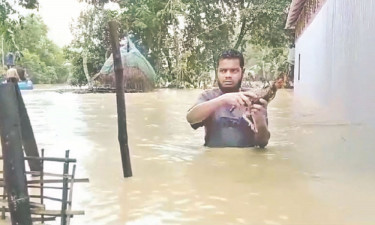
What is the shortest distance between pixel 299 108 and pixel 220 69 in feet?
25.1

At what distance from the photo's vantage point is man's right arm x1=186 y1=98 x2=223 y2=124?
8.10 m

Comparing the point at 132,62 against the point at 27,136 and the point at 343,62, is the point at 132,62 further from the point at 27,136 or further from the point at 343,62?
the point at 27,136

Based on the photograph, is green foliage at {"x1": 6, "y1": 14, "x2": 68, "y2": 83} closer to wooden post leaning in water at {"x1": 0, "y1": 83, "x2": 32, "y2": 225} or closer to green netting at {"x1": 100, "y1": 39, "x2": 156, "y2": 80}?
green netting at {"x1": 100, "y1": 39, "x2": 156, "y2": 80}

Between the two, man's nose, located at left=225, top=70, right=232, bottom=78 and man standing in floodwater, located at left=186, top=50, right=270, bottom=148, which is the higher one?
man's nose, located at left=225, top=70, right=232, bottom=78

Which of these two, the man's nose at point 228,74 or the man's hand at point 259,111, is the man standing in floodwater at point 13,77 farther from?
the man's hand at point 259,111

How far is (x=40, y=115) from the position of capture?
13.9 m

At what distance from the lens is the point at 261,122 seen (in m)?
8.14

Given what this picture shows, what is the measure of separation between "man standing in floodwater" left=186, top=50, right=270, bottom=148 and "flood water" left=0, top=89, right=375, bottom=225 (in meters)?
0.19

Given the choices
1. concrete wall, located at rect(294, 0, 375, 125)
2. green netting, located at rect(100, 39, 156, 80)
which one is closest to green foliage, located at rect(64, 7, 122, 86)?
green netting, located at rect(100, 39, 156, 80)

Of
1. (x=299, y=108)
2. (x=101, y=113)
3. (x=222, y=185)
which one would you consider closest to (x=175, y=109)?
(x=101, y=113)

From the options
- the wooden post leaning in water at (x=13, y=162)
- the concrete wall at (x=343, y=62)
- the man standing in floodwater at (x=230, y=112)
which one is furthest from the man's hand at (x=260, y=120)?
the wooden post leaning in water at (x=13, y=162)

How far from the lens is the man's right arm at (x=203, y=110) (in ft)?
26.6

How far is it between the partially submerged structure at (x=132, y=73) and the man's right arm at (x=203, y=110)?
57.8 ft

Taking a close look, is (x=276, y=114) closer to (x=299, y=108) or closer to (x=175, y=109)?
(x=299, y=108)
